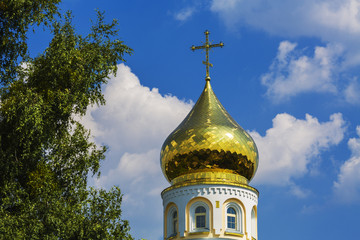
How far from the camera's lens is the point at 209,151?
20.6m

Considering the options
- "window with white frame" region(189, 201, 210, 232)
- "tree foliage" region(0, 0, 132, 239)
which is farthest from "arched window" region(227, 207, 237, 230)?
"tree foliage" region(0, 0, 132, 239)

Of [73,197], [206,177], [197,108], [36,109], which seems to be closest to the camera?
[36,109]

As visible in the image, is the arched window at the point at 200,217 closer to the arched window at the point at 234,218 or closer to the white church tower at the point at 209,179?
the white church tower at the point at 209,179

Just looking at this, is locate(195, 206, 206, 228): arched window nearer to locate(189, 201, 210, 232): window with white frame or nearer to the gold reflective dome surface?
locate(189, 201, 210, 232): window with white frame

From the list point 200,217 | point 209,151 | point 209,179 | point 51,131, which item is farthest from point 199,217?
point 51,131

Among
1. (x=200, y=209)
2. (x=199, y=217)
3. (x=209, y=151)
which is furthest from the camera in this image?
(x=209, y=151)

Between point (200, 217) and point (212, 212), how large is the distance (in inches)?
17.3

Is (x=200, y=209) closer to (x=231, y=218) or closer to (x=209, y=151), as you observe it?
(x=231, y=218)

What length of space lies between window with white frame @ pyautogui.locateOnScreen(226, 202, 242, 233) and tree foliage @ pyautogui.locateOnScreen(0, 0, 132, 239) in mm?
7239

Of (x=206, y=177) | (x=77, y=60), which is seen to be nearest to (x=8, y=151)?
(x=77, y=60)

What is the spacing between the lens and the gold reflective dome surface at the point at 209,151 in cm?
2058

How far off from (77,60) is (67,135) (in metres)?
1.65

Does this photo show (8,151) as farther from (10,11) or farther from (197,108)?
(197,108)

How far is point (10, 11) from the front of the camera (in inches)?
511
